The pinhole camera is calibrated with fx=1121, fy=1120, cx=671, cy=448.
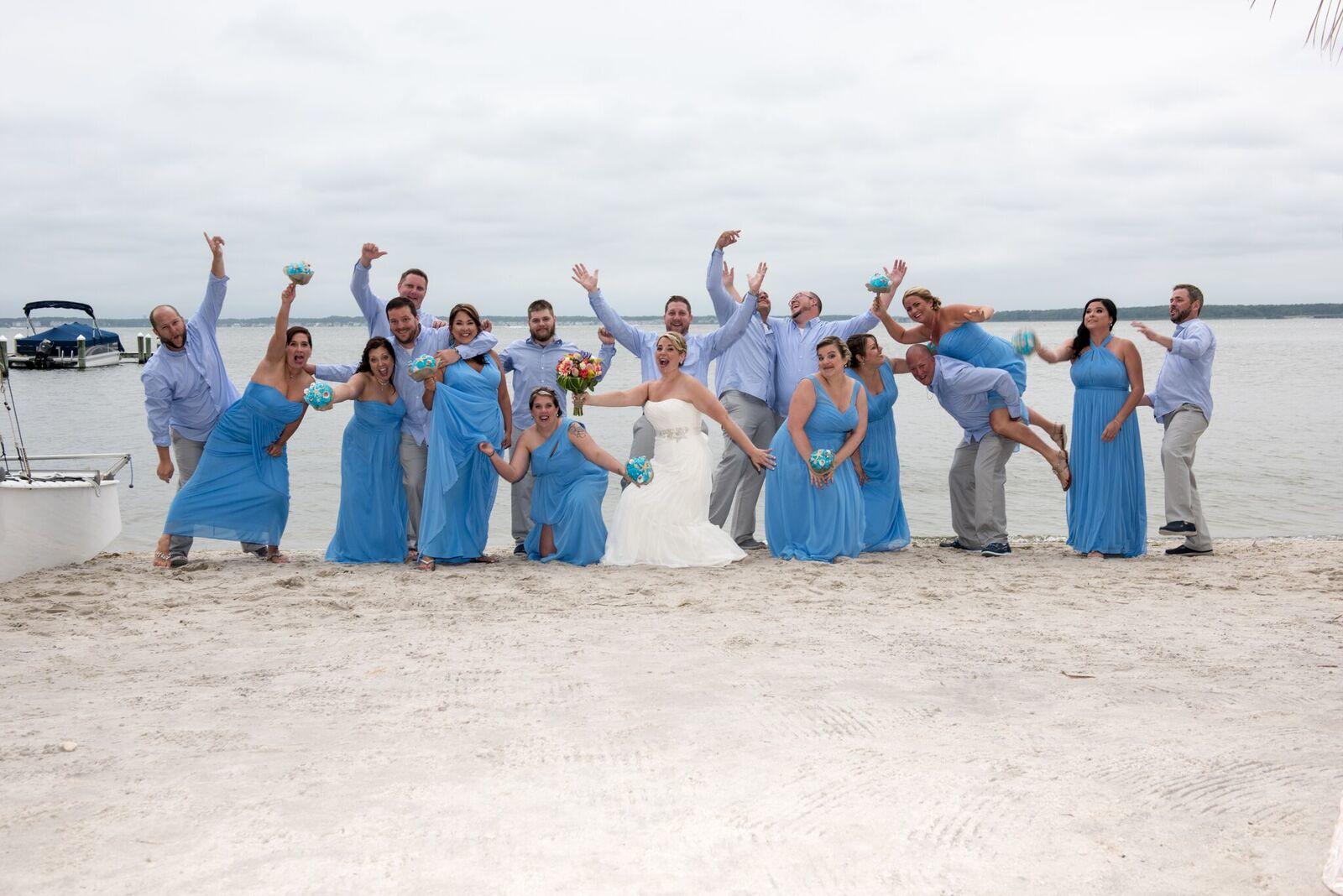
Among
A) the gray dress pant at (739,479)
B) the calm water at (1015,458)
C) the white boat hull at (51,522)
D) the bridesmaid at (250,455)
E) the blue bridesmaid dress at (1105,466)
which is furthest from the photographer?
the calm water at (1015,458)

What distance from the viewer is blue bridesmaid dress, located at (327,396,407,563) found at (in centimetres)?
767

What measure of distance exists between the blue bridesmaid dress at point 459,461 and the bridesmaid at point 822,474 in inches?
80.5

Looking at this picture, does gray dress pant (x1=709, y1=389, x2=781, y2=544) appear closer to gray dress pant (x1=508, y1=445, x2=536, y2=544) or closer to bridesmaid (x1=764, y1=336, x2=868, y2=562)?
bridesmaid (x1=764, y1=336, x2=868, y2=562)

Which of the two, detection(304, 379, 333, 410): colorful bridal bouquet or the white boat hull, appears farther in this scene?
the white boat hull

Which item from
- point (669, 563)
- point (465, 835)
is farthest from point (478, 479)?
A: point (465, 835)

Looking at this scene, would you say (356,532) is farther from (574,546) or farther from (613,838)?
(613,838)

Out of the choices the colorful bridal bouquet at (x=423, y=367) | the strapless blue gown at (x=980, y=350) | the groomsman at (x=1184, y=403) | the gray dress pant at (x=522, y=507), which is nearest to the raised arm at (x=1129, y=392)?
the groomsman at (x=1184, y=403)

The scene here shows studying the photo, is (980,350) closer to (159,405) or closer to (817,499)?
(817,499)

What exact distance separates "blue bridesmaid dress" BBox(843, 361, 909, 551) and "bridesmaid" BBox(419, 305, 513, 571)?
8.82ft

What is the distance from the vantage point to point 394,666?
4.98m

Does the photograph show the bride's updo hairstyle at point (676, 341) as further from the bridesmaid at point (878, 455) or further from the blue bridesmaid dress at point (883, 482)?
the blue bridesmaid dress at point (883, 482)

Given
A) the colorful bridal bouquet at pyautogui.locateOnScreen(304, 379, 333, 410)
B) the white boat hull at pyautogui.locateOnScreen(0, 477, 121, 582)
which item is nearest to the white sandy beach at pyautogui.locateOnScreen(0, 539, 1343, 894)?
the white boat hull at pyautogui.locateOnScreen(0, 477, 121, 582)

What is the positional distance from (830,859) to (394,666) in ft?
8.38

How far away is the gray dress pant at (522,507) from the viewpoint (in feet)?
26.7
